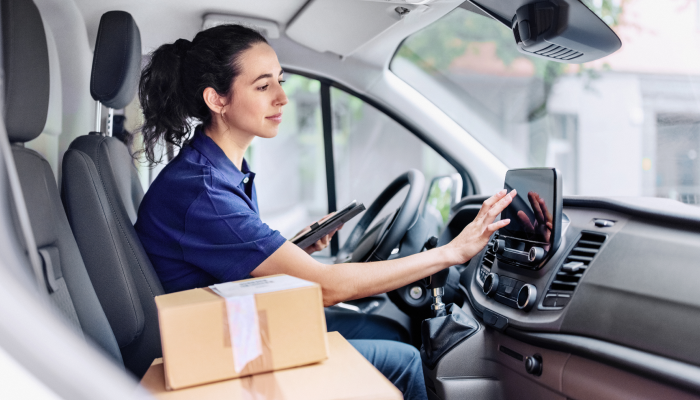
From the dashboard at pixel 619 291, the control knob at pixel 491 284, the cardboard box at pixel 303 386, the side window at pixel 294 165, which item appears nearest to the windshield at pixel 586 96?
the dashboard at pixel 619 291

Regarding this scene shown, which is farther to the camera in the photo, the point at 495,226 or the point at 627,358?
the point at 495,226

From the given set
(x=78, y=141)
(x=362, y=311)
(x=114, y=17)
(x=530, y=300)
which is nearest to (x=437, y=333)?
(x=530, y=300)

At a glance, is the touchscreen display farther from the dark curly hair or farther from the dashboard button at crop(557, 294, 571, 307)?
the dark curly hair

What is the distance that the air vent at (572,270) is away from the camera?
3.40 ft

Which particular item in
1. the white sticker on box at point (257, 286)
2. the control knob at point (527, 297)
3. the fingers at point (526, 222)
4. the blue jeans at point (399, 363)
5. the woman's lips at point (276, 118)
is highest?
the woman's lips at point (276, 118)

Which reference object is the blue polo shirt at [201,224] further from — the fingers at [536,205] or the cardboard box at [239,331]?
the fingers at [536,205]

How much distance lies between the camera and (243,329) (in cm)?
78

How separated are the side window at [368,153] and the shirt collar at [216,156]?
2.41 feet

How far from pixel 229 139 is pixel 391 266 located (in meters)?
0.55

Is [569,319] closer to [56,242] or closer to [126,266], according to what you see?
[126,266]

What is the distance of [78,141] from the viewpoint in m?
1.28

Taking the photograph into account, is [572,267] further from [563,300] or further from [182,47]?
[182,47]

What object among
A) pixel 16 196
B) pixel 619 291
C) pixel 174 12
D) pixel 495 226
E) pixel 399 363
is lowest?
pixel 399 363

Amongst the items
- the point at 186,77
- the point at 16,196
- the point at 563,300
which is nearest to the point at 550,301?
the point at 563,300
